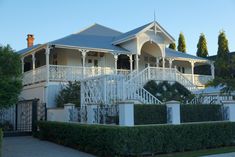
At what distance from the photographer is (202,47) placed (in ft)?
143

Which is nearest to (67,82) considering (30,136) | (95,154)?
(30,136)

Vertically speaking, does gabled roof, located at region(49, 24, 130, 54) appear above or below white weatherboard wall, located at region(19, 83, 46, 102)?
above

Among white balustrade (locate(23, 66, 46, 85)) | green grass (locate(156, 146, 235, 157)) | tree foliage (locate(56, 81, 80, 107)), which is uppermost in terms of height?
white balustrade (locate(23, 66, 46, 85))

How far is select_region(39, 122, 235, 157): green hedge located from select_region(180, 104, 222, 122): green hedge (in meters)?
1.07

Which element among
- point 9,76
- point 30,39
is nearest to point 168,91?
point 9,76

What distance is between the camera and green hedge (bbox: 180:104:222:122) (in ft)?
56.2

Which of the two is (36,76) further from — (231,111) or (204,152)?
(204,152)

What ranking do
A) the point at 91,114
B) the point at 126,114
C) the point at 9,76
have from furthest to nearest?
the point at 91,114 < the point at 9,76 < the point at 126,114

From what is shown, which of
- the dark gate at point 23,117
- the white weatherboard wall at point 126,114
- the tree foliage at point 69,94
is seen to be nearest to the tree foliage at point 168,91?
the tree foliage at point 69,94

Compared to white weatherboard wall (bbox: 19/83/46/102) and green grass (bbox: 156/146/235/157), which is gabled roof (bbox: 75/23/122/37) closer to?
white weatherboard wall (bbox: 19/83/46/102)

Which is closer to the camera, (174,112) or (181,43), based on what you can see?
(174,112)

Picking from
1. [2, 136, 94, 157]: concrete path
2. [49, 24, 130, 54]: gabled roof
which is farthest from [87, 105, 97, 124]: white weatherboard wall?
[49, 24, 130, 54]: gabled roof

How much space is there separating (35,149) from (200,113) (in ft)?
27.0

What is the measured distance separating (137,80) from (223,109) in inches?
224
